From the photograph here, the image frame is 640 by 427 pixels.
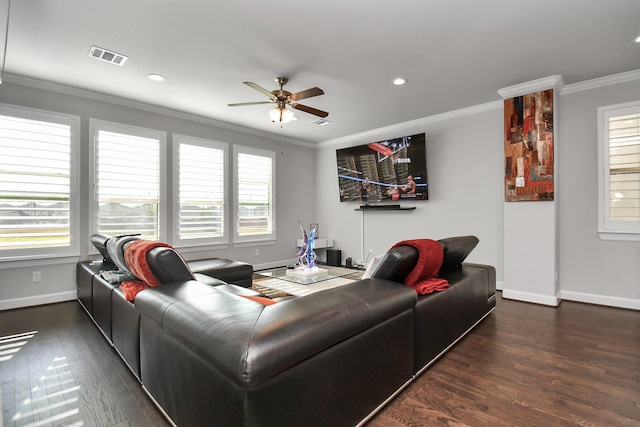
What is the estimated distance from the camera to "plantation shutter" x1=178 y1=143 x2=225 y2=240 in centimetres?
491

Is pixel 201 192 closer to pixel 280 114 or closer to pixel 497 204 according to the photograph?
pixel 280 114

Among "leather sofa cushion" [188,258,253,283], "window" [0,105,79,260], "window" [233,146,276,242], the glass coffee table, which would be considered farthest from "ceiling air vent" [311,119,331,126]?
"window" [0,105,79,260]

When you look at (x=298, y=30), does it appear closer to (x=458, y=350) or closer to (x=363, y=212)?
(x=458, y=350)

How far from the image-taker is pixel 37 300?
3.70 metres

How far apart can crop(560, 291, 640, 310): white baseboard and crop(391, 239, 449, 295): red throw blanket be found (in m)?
2.69

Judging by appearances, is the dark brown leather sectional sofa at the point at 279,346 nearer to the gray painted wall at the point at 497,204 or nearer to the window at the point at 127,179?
the window at the point at 127,179

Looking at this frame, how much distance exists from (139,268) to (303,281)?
5.86 feet

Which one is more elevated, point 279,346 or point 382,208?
point 382,208

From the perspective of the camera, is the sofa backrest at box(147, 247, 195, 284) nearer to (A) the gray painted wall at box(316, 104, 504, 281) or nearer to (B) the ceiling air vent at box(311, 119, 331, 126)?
(B) the ceiling air vent at box(311, 119, 331, 126)

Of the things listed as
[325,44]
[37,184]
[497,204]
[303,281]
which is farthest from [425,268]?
[37,184]

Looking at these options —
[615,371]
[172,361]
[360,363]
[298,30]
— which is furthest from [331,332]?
[298,30]

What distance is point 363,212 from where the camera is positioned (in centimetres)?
619

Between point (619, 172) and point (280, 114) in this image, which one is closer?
point (280, 114)

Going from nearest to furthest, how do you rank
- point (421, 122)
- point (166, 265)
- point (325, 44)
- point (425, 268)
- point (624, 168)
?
point (166, 265) → point (425, 268) → point (325, 44) → point (624, 168) → point (421, 122)
